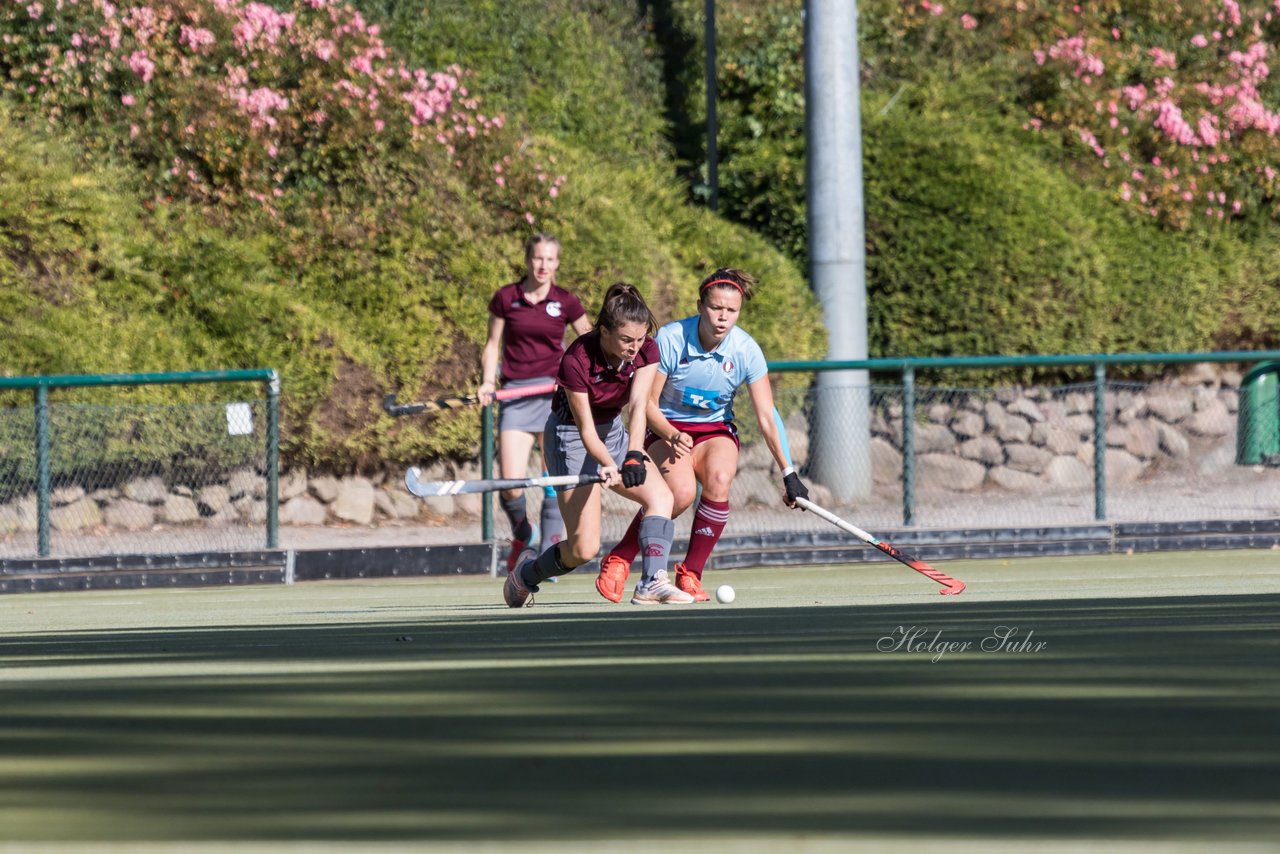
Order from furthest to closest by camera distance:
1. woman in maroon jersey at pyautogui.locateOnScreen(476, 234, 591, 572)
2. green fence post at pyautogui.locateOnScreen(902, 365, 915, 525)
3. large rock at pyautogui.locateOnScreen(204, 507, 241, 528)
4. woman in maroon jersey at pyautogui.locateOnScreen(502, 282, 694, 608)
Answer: green fence post at pyautogui.locateOnScreen(902, 365, 915, 525) < large rock at pyautogui.locateOnScreen(204, 507, 241, 528) < woman in maroon jersey at pyautogui.locateOnScreen(476, 234, 591, 572) < woman in maroon jersey at pyautogui.locateOnScreen(502, 282, 694, 608)

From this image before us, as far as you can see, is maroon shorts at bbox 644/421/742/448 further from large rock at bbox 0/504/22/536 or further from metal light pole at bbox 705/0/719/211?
metal light pole at bbox 705/0/719/211

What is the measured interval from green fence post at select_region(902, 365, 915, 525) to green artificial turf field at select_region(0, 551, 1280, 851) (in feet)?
22.3

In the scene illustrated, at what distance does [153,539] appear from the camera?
1348 centimetres

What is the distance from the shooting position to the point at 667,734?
407cm

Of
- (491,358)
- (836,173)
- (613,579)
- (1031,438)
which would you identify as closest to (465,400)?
(491,358)

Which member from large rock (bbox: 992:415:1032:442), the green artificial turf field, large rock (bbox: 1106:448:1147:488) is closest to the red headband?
the green artificial turf field

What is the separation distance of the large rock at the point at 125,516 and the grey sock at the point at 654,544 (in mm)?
5032

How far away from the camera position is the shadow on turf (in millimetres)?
3166

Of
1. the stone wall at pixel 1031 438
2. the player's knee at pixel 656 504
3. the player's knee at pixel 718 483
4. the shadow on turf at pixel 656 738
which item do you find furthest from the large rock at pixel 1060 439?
the shadow on turf at pixel 656 738

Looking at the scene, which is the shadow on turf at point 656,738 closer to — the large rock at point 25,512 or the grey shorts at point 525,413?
the grey shorts at point 525,413

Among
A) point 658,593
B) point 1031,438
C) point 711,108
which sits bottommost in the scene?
point 658,593

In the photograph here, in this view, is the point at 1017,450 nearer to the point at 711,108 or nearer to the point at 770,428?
the point at 711,108

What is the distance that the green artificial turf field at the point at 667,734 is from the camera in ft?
10.2

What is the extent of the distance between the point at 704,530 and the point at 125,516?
4926mm
